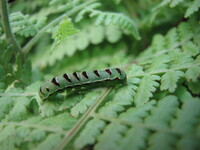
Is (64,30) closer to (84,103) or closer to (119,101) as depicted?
(84,103)

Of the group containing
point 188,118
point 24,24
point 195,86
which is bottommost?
point 195,86

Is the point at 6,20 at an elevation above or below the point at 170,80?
above

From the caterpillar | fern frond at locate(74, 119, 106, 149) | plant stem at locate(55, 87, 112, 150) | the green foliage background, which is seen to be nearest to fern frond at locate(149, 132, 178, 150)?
the green foliage background

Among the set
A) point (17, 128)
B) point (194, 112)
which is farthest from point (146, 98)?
point (17, 128)

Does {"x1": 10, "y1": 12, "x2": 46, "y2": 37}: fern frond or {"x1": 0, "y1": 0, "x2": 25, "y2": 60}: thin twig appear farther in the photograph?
{"x1": 10, "y1": 12, "x2": 46, "y2": 37}: fern frond

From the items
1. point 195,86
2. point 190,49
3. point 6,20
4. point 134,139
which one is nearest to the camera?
point 134,139

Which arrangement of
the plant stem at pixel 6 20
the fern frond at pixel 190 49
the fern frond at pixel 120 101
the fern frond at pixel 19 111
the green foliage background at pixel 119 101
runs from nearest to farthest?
the green foliage background at pixel 119 101, the fern frond at pixel 120 101, the fern frond at pixel 19 111, the fern frond at pixel 190 49, the plant stem at pixel 6 20

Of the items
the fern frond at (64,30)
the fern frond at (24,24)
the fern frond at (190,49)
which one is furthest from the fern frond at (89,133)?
the fern frond at (24,24)

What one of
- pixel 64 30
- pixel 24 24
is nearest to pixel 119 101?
pixel 64 30

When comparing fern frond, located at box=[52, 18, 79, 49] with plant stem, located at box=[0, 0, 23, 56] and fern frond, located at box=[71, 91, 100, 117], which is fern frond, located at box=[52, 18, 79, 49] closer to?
fern frond, located at box=[71, 91, 100, 117]

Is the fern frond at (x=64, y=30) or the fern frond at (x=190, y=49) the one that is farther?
the fern frond at (x=190, y=49)

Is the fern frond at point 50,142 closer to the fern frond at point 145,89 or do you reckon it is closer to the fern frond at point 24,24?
the fern frond at point 145,89

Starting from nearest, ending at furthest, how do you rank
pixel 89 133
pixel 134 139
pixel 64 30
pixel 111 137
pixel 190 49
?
pixel 134 139
pixel 111 137
pixel 89 133
pixel 64 30
pixel 190 49
